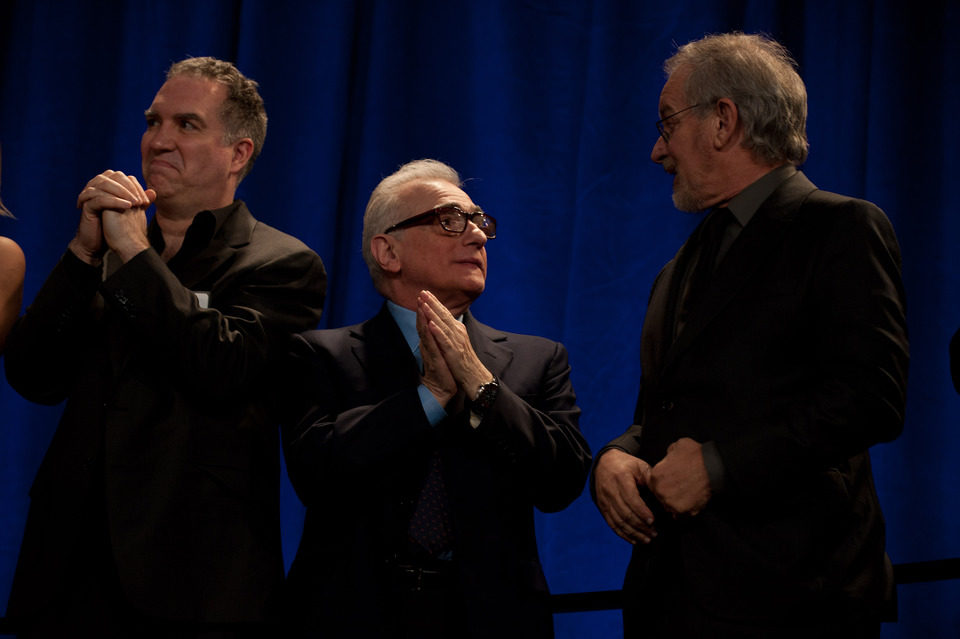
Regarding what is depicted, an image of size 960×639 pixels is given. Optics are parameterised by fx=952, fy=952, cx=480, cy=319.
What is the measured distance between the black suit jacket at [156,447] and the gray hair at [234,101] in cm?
49

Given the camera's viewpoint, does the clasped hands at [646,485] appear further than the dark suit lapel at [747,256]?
No

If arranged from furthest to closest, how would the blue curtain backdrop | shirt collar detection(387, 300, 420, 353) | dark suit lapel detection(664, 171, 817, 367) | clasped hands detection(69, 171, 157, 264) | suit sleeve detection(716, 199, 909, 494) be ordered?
the blue curtain backdrop < shirt collar detection(387, 300, 420, 353) < clasped hands detection(69, 171, 157, 264) < dark suit lapel detection(664, 171, 817, 367) < suit sleeve detection(716, 199, 909, 494)

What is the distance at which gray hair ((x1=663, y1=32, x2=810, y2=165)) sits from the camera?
181 cm

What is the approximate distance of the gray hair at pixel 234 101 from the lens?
7.53 ft

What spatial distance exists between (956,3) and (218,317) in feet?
8.87

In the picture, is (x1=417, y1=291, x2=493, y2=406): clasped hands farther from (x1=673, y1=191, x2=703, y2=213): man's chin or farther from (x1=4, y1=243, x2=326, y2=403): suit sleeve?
(x1=673, y1=191, x2=703, y2=213): man's chin

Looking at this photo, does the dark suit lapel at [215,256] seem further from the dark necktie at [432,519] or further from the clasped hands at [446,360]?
the dark necktie at [432,519]

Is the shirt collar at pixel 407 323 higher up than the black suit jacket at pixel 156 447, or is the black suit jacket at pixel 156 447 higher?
the shirt collar at pixel 407 323

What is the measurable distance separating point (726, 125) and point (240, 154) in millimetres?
1161

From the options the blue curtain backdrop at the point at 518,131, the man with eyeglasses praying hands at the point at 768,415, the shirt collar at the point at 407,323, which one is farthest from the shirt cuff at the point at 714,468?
the blue curtain backdrop at the point at 518,131

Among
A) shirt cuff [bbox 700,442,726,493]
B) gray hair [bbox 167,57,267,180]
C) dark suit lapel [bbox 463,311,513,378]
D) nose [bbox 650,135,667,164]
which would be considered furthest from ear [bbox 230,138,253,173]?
shirt cuff [bbox 700,442,726,493]

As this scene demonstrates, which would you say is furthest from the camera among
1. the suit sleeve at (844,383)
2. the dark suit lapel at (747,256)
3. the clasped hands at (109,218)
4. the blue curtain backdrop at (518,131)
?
the blue curtain backdrop at (518,131)

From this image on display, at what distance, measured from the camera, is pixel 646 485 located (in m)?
1.67

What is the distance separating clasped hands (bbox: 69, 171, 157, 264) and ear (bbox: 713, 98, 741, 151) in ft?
3.72
